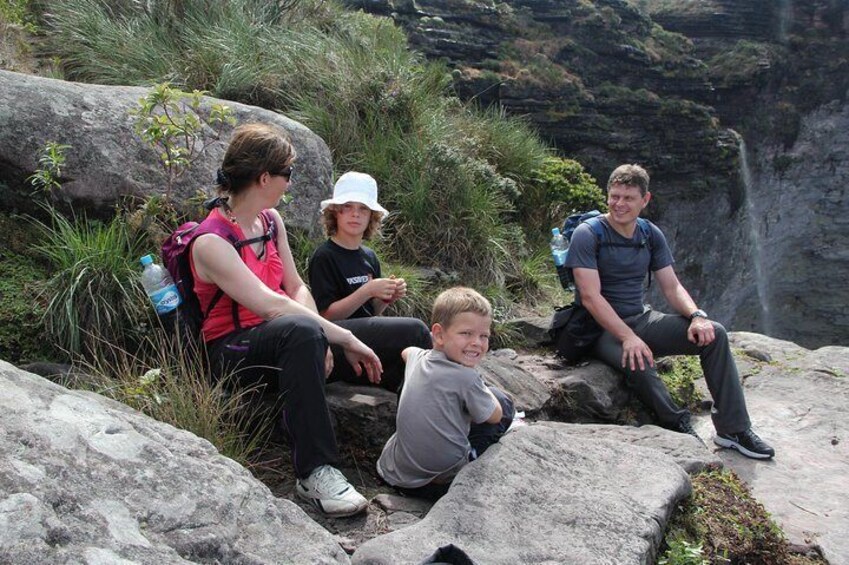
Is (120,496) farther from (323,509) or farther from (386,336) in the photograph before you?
(386,336)

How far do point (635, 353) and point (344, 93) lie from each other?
14.9ft

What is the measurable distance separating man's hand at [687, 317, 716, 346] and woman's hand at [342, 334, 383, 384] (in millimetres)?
2182

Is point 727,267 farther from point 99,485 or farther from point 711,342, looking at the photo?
point 99,485

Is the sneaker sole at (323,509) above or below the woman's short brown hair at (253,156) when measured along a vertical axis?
below

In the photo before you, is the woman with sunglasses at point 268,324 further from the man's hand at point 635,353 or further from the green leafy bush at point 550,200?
the green leafy bush at point 550,200

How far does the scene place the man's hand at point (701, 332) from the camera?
514cm

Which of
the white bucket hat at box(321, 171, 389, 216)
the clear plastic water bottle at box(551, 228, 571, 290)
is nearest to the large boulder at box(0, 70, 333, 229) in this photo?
the white bucket hat at box(321, 171, 389, 216)

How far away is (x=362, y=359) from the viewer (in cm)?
399

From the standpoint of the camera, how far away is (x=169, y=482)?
2389mm

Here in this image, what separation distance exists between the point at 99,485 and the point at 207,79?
6460mm

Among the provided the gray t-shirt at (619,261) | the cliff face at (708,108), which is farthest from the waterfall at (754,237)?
the gray t-shirt at (619,261)

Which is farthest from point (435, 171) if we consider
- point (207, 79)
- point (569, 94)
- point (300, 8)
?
point (569, 94)

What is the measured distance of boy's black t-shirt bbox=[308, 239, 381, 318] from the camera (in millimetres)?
4445

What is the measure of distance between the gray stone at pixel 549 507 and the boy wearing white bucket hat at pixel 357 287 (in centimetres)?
86
